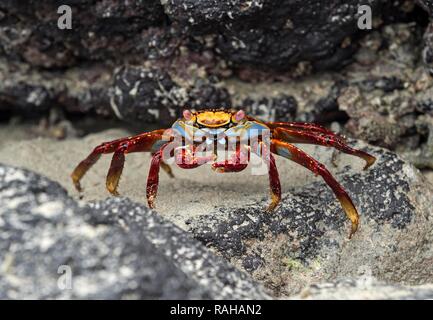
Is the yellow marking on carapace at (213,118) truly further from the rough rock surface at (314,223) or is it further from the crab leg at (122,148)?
the rough rock surface at (314,223)

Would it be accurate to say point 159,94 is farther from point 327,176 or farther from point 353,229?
point 353,229

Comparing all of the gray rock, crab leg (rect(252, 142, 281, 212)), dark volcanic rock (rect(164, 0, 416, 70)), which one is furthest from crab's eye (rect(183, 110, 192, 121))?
the gray rock

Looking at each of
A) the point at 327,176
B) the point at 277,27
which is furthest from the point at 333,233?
the point at 277,27

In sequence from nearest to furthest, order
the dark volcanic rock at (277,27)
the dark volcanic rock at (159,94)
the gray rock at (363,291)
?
the gray rock at (363,291) → the dark volcanic rock at (277,27) → the dark volcanic rock at (159,94)

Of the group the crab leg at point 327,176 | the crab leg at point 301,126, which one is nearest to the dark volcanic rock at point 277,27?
the crab leg at point 301,126

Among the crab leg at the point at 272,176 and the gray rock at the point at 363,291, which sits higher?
the crab leg at the point at 272,176

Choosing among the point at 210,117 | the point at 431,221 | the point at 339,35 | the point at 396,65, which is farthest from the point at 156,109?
the point at 431,221

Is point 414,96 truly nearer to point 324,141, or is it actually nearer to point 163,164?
point 324,141

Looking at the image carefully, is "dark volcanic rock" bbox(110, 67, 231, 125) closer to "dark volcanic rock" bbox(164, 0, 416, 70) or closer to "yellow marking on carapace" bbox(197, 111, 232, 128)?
"dark volcanic rock" bbox(164, 0, 416, 70)
